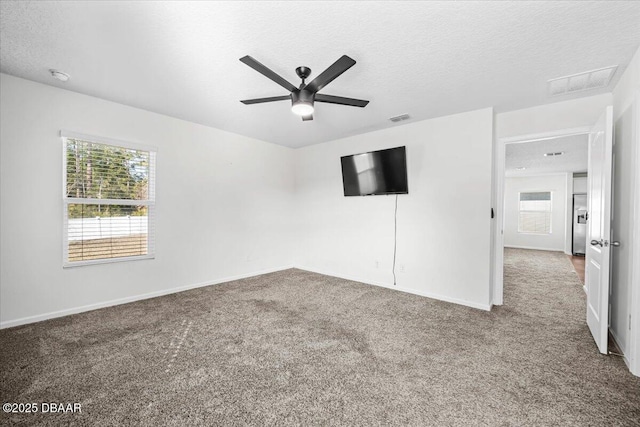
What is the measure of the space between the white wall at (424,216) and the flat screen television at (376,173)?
18 cm

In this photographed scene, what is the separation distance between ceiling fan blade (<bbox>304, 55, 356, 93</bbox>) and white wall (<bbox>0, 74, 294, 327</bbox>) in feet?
8.64

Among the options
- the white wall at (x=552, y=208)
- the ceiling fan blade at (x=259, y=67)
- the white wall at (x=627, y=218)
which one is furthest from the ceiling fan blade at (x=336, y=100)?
the white wall at (x=552, y=208)

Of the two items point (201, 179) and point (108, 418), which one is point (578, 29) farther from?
point (201, 179)

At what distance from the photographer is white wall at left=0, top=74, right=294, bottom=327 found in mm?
2779

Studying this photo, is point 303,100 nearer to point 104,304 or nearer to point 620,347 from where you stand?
point 104,304

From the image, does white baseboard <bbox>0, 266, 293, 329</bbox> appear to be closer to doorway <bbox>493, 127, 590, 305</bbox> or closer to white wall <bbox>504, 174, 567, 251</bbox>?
doorway <bbox>493, 127, 590, 305</bbox>

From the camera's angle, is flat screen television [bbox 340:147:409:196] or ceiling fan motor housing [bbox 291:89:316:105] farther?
flat screen television [bbox 340:147:409:196]

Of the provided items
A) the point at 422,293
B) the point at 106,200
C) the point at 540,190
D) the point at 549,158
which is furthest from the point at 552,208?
the point at 106,200

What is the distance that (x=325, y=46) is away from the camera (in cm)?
216

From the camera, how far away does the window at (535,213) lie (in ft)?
28.5

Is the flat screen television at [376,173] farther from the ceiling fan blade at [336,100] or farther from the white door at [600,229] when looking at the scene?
the white door at [600,229]

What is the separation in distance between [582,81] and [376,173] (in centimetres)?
240

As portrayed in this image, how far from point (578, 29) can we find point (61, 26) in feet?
12.1

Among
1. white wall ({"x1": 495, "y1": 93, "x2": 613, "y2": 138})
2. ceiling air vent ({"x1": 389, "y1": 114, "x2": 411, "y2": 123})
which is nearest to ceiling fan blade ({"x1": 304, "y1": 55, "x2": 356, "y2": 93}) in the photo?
ceiling air vent ({"x1": 389, "y1": 114, "x2": 411, "y2": 123})
